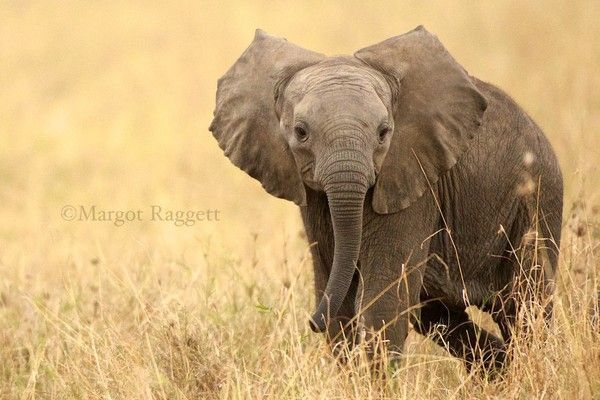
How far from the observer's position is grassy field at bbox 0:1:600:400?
235 inches

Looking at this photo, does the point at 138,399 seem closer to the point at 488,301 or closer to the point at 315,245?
the point at 315,245

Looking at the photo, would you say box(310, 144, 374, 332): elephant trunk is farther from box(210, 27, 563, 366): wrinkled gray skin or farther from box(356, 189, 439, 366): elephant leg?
box(356, 189, 439, 366): elephant leg

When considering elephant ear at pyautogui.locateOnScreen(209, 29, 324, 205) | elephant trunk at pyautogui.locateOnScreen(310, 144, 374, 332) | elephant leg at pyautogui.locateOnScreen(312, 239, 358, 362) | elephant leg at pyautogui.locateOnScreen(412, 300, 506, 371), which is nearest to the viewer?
elephant trunk at pyautogui.locateOnScreen(310, 144, 374, 332)

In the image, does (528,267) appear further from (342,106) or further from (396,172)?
(342,106)

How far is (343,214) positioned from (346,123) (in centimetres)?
34

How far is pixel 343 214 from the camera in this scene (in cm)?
553

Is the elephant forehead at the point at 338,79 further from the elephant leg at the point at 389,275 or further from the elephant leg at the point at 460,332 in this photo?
the elephant leg at the point at 460,332

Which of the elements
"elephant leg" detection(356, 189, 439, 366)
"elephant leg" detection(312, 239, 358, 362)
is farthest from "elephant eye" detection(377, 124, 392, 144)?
"elephant leg" detection(312, 239, 358, 362)

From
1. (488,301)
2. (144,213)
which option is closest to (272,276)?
(488,301)

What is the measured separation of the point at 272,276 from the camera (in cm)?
820

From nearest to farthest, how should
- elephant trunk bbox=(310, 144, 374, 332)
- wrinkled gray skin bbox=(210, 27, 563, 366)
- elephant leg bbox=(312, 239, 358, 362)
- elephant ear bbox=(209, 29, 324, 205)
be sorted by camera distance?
1. elephant trunk bbox=(310, 144, 374, 332)
2. wrinkled gray skin bbox=(210, 27, 563, 366)
3. elephant ear bbox=(209, 29, 324, 205)
4. elephant leg bbox=(312, 239, 358, 362)

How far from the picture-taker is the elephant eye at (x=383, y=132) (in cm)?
566

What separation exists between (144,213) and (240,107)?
689cm

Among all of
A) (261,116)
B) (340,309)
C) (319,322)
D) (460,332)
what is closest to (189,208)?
(460,332)
